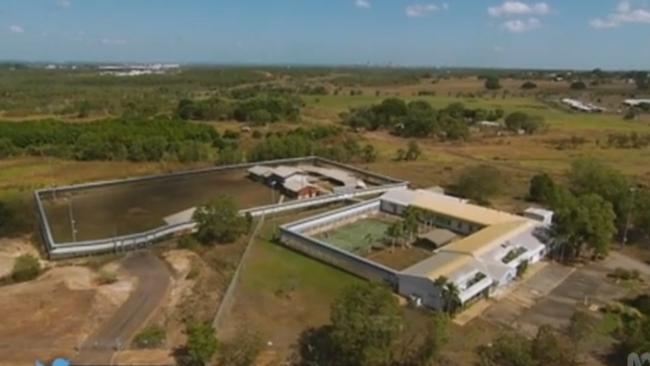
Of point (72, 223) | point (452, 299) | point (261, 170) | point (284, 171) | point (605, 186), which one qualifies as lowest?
point (72, 223)

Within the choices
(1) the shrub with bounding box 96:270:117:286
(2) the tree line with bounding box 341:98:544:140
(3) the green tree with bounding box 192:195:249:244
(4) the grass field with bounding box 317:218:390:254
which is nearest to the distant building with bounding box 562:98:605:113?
(2) the tree line with bounding box 341:98:544:140

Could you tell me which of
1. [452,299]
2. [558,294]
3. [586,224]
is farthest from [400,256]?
[586,224]

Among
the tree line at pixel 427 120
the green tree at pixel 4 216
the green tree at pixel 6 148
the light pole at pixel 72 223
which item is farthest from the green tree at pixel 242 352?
the tree line at pixel 427 120

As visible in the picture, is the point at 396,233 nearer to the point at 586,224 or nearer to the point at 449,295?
the point at 449,295

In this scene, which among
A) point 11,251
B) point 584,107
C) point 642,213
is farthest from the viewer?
point 584,107

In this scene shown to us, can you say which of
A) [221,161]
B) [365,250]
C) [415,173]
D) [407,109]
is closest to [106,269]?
[365,250]

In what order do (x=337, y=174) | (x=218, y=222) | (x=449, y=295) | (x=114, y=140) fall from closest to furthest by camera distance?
(x=449, y=295), (x=218, y=222), (x=337, y=174), (x=114, y=140)

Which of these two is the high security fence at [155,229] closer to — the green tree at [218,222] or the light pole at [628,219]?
the green tree at [218,222]

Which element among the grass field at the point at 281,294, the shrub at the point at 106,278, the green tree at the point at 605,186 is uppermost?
the green tree at the point at 605,186
